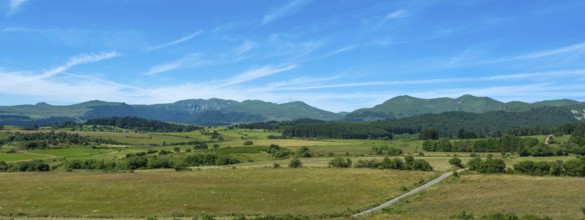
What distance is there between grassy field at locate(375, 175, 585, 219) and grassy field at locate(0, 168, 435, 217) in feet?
25.2

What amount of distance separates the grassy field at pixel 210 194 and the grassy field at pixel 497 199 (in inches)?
303

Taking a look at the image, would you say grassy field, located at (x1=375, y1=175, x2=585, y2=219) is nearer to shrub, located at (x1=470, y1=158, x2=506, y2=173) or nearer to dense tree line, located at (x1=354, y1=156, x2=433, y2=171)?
→ shrub, located at (x1=470, y1=158, x2=506, y2=173)

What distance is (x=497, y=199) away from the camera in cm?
6169

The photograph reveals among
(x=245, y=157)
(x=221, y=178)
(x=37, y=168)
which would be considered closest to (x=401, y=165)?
(x=221, y=178)

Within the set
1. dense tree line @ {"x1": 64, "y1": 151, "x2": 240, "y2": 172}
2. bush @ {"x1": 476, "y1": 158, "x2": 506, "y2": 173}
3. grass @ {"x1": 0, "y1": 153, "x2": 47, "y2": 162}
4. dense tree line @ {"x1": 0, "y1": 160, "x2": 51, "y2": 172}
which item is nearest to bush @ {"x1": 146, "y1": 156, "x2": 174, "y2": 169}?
dense tree line @ {"x1": 64, "y1": 151, "x2": 240, "y2": 172}

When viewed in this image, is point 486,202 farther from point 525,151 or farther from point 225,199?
point 525,151

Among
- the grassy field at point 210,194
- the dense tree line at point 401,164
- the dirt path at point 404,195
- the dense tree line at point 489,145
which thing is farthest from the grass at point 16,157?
the dense tree line at point 489,145

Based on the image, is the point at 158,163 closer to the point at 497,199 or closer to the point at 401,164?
the point at 401,164

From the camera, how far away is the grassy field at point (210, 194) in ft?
194

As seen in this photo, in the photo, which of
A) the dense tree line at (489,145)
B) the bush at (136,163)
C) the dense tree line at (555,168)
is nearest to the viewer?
the dense tree line at (555,168)

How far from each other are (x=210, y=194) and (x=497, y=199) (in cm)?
4342

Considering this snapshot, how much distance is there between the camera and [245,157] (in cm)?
16100

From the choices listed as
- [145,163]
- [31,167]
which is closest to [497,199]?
[145,163]

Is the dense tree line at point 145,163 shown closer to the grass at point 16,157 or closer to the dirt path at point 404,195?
the grass at point 16,157
